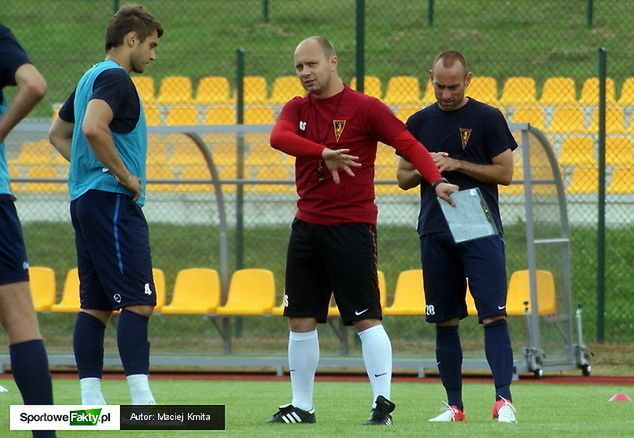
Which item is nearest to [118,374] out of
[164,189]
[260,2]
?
[164,189]

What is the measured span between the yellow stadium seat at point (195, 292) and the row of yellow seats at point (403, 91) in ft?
15.2

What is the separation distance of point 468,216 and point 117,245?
1830 mm

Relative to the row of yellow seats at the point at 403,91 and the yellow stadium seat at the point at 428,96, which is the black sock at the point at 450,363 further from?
the yellow stadium seat at the point at 428,96

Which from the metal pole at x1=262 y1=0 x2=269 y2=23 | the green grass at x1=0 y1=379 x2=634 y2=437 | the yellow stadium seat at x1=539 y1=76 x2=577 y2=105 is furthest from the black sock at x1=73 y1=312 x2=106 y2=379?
the metal pole at x1=262 y1=0 x2=269 y2=23

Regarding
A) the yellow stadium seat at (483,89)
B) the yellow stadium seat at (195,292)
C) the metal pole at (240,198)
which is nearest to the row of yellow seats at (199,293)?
the yellow stadium seat at (195,292)

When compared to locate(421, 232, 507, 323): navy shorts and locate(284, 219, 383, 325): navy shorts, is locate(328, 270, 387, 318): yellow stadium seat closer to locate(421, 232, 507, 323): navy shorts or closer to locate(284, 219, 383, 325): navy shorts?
locate(421, 232, 507, 323): navy shorts

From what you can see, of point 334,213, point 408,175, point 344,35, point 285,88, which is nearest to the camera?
point 334,213

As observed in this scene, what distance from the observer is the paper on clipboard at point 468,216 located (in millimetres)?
7371

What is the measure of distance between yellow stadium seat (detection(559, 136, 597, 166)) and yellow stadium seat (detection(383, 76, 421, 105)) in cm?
295

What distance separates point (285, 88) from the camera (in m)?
20.0

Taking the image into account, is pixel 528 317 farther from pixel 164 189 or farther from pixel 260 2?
pixel 260 2

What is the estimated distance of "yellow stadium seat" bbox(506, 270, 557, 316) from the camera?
40.7ft

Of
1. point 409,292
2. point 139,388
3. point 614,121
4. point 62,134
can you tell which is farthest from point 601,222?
point 139,388

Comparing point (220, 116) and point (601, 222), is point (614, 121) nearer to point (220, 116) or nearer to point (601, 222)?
point (601, 222)
